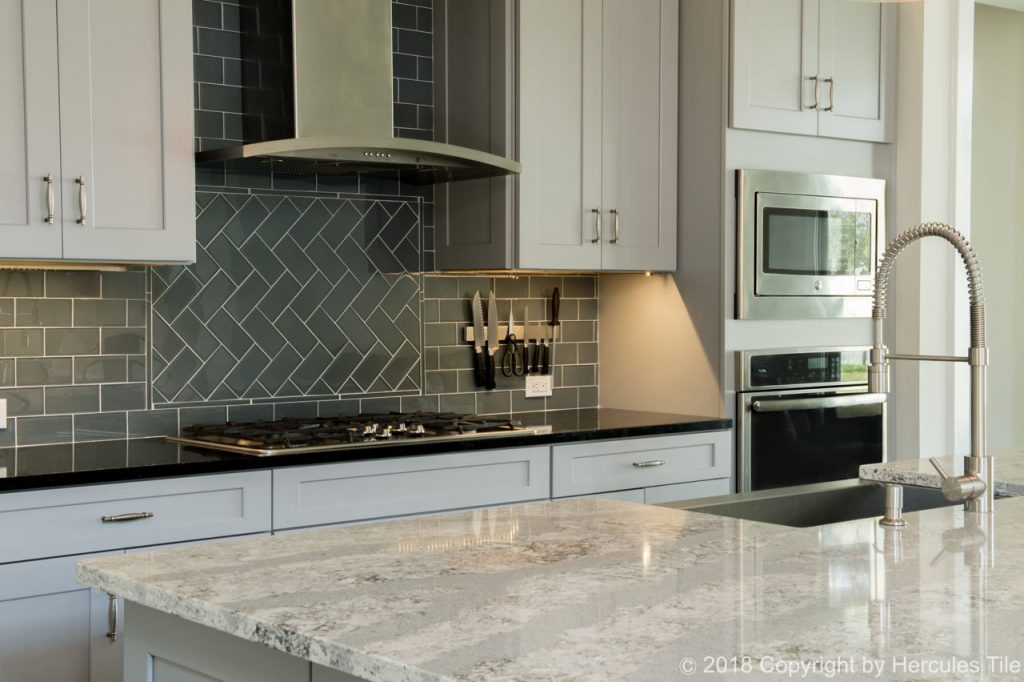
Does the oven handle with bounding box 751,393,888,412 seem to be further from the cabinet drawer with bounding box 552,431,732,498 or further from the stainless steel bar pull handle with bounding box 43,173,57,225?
the stainless steel bar pull handle with bounding box 43,173,57,225

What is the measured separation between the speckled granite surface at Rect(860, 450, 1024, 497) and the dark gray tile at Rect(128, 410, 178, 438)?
2.04 m

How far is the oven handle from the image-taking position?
409cm

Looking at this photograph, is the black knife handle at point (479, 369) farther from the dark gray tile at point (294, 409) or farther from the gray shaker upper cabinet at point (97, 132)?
the gray shaker upper cabinet at point (97, 132)

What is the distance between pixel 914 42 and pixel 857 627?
143 inches

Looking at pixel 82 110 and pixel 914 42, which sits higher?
pixel 914 42

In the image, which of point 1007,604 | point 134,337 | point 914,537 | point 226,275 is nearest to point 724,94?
point 226,275

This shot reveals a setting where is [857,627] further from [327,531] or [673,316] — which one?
[673,316]

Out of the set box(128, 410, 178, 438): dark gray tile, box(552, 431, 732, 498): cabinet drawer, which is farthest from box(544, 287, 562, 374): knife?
box(128, 410, 178, 438): dark gray tile

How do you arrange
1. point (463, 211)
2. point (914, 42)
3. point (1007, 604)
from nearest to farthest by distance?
point (1007, 604) → point (463, 211) → point (914, 42)

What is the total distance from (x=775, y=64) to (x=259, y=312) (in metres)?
1.97

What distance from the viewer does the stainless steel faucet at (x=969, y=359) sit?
1.92m

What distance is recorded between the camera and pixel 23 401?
3.32m

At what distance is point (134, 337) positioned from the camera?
349 centimetres

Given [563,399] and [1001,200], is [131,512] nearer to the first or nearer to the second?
[563,399]
